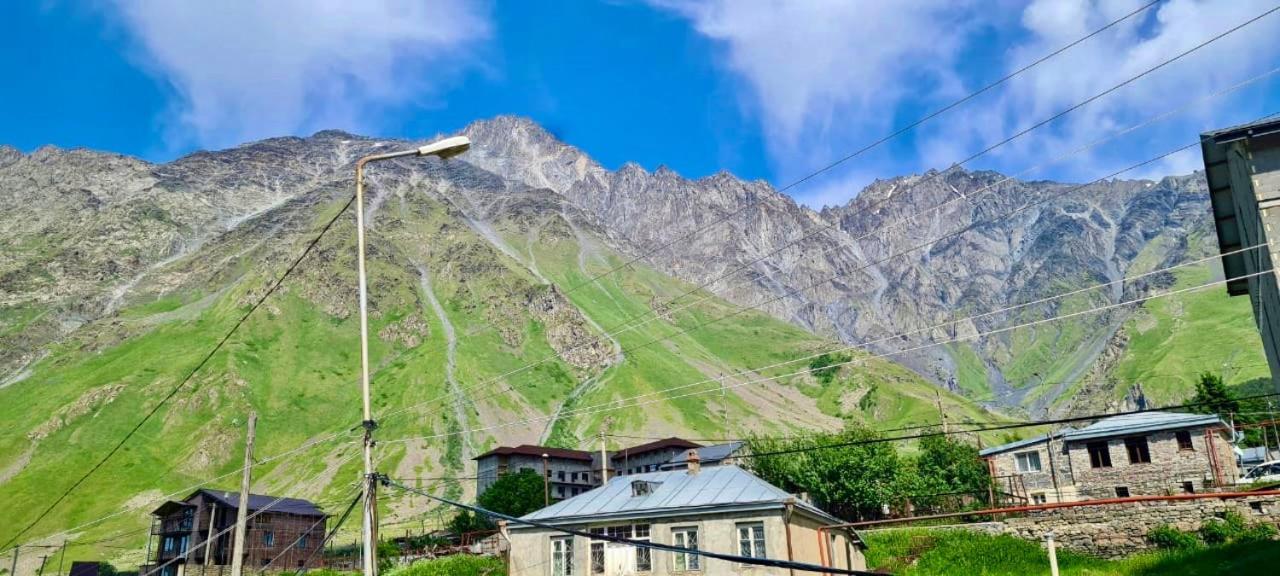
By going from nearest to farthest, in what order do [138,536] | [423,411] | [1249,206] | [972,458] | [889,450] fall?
[1249,206]
[889,450]
[972,458]
[138,536]
[423,411]

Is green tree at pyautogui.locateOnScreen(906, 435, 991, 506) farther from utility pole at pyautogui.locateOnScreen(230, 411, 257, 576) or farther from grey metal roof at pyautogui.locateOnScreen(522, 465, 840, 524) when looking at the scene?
utility pole at pyautogui.locateOnScreen(230, 411, 257, 576)

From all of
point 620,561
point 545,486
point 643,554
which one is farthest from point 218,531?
point 643,554

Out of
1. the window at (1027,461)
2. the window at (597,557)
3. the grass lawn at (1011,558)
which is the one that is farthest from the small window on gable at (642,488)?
the window at (1027,461)

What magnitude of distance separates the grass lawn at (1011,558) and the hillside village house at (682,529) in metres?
4.67

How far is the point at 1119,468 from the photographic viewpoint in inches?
2426

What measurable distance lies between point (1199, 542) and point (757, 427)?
158m

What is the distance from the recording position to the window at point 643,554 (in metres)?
42.3

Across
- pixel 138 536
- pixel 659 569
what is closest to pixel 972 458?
pixel 659 569

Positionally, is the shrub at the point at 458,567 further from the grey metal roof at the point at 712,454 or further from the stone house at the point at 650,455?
the stone house at the point at 650,455

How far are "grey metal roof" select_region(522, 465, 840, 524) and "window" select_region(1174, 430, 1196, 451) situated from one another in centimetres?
2990

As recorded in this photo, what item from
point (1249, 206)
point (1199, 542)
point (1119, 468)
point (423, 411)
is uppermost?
point (423, 411)

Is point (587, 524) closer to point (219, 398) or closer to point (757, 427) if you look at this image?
point (757, 427)

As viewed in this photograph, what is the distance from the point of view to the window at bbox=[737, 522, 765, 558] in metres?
40.2

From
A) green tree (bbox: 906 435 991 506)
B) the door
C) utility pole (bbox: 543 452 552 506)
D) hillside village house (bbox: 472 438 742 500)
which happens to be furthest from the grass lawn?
hillside village house (bbox: 472 438 742 500)
